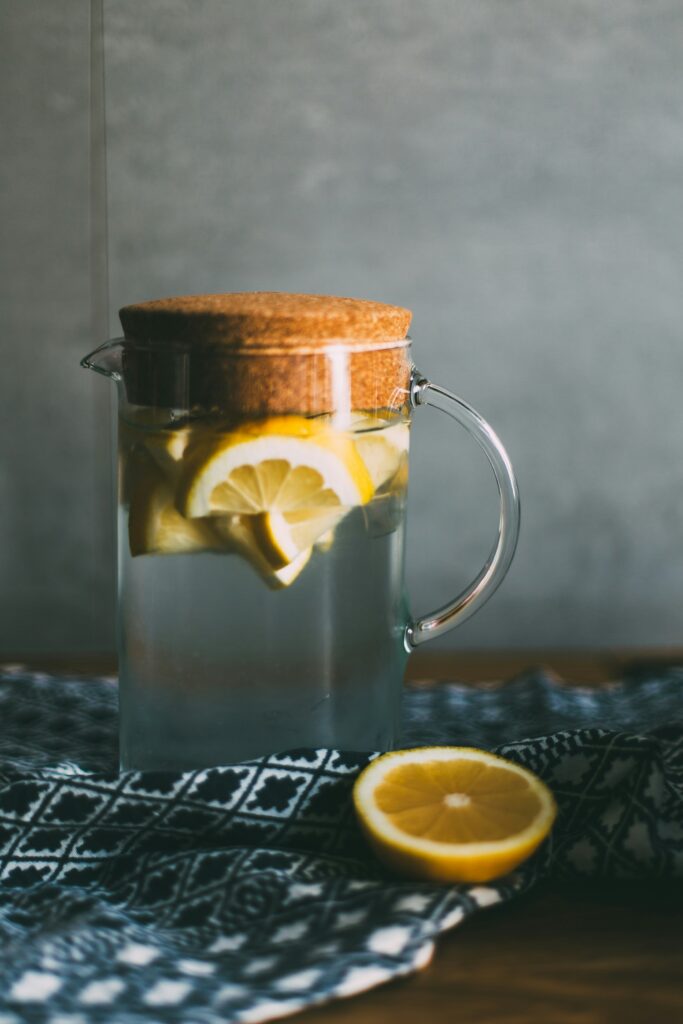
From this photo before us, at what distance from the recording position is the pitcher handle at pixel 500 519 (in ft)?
2.31

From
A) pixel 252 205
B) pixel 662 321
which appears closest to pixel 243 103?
pixel 252 205

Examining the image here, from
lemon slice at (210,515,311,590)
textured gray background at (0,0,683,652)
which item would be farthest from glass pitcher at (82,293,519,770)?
textured gray background at (0,0,683,652)

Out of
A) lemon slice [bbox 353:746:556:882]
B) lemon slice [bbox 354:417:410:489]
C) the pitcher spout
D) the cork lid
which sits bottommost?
lemon slice [bbox 353:746:556:882]

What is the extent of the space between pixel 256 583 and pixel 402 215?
573mm

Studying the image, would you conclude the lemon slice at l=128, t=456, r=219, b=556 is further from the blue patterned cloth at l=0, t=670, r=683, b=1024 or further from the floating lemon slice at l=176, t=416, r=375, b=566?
the blue patterned cloth at l=0, t=670, r=683, b=1024

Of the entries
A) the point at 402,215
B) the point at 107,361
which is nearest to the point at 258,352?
the point at 107,361

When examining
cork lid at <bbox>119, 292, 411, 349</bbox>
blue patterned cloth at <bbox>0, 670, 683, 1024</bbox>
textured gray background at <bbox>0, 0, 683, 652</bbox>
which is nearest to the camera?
blue patterned cloth at <bbox>0, 670, 683, 1024</bbox>

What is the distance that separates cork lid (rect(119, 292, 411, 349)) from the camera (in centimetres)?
60

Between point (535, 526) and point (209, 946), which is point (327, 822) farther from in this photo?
point (535, 526)

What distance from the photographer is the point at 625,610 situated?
1213 mm

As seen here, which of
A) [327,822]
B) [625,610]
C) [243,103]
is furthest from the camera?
[625,610]

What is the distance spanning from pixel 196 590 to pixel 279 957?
0.22m

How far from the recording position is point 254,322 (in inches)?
23.7

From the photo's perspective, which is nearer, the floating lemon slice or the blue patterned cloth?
the blue patterned cloth
